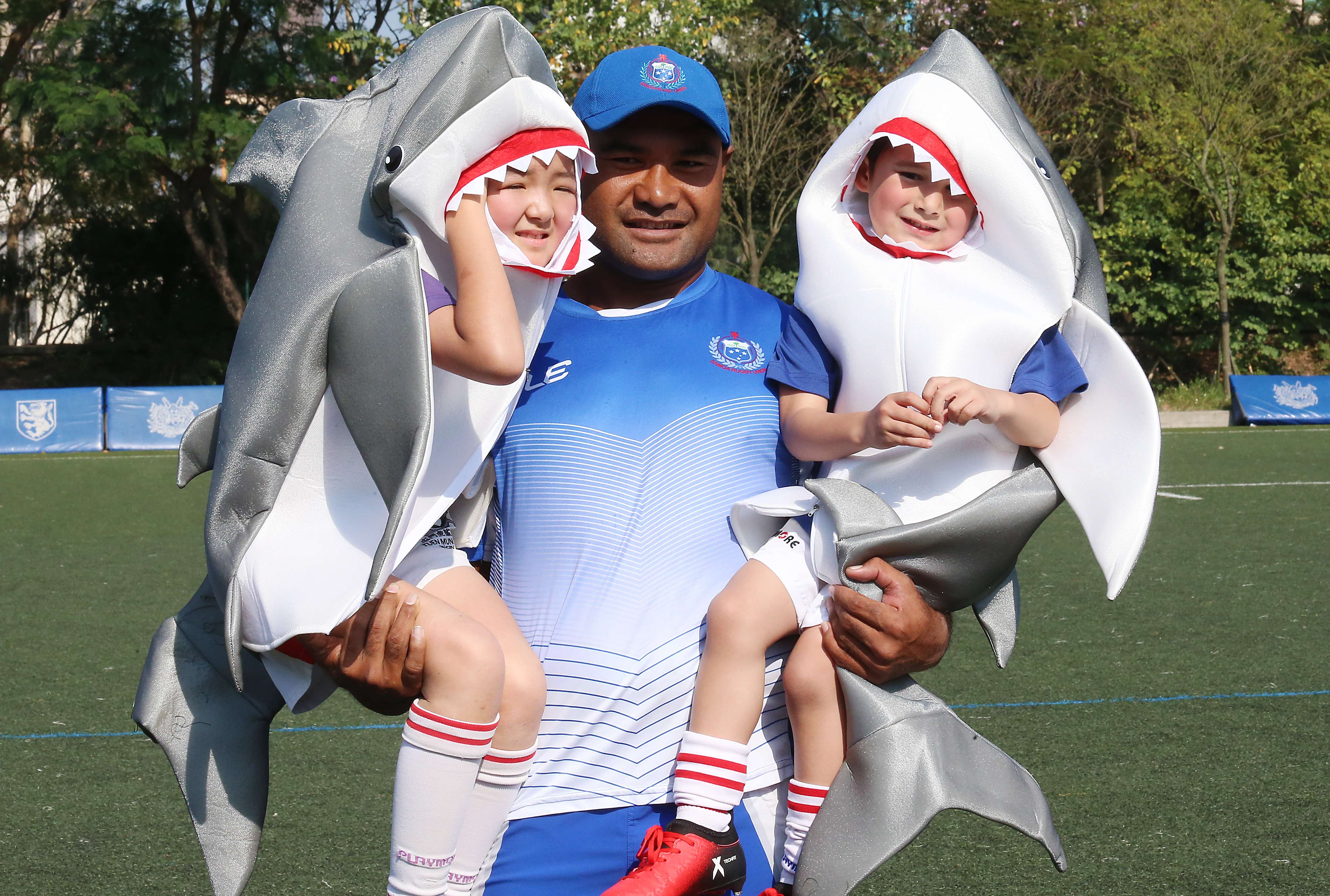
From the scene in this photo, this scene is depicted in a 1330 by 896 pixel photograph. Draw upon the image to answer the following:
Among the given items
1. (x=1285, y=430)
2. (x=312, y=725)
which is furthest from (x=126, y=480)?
(x=1285, y=430)

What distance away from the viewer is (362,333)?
6.60 ft

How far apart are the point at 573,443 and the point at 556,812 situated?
2.06ft

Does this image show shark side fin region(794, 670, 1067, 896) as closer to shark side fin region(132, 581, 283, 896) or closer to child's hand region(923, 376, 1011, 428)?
child's hand region(923, 376, 1011, 428)

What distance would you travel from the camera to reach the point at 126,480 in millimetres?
14398

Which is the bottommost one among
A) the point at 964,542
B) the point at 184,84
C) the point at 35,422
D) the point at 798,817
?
the point at 35,422

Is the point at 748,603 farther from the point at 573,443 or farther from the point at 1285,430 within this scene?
the point at 1285,430


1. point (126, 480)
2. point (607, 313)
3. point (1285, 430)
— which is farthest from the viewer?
point (1285, 430)

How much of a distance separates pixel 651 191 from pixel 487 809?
3.58 ft

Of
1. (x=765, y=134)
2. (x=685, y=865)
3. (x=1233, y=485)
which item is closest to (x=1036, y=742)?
(x=685, y=865)

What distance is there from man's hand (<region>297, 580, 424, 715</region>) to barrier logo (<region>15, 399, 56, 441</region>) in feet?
58.5

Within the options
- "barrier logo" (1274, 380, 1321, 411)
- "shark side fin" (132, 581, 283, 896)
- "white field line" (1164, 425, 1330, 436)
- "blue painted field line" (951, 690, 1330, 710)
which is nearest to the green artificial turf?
"blue painted field line" (951, 690, 1330, 710)

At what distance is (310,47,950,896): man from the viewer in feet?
7.45

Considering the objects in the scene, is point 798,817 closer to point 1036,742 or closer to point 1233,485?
point 1036,742

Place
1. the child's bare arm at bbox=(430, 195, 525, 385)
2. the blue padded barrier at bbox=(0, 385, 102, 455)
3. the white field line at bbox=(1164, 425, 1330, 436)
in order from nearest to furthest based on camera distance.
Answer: the child's bare arm at bbox=(430, 195, 525, 385), the blue padded barrier at bbox=(0, 385, 102, 455), the white field line at bbox=(1164, 425, 1330, 436)
